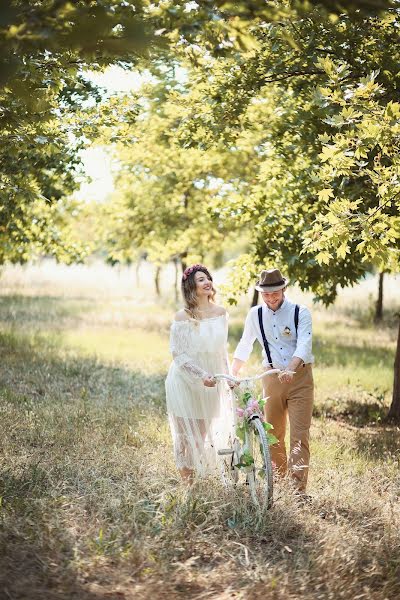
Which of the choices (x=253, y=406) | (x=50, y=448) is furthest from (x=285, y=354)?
(x=50, y=448)

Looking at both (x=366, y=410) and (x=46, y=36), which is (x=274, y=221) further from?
(x=46, y=36)

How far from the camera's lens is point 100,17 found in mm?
4148

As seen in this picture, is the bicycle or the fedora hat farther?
the fedora hat

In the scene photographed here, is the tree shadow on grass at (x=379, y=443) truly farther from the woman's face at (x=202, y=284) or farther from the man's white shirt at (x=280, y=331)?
the woman's face at (x=202, y=284)

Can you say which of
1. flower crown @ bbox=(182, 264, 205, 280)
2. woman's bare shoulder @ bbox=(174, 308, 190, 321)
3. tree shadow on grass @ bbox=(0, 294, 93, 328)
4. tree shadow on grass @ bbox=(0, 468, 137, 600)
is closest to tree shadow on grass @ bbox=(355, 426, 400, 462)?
woman's bare shoulder @ bbox=(174, 308, 190, 321)

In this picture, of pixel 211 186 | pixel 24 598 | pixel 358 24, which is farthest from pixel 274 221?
pixel 211 186

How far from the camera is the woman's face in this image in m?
6.29

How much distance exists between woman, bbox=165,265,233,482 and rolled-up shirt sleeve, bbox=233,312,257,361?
0.16 metres

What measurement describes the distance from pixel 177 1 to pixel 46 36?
1317 mm

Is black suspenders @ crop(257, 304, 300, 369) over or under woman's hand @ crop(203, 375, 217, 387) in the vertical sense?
over

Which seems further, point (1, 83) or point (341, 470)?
point (341, 470)

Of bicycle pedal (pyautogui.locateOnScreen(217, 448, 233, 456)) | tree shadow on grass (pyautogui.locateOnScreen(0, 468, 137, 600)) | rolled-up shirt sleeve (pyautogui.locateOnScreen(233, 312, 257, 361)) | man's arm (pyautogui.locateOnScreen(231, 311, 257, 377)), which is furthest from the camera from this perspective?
rolled-up shirt sleeve (pyautogui.locateOnScreen(233, 312, 257, 361))

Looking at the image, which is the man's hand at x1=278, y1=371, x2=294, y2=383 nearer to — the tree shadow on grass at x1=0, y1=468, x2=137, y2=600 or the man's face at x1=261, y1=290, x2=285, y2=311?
the man's face at x1=261, y1=290, x2=285, y2=311

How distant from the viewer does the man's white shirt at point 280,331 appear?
662 centimetres
